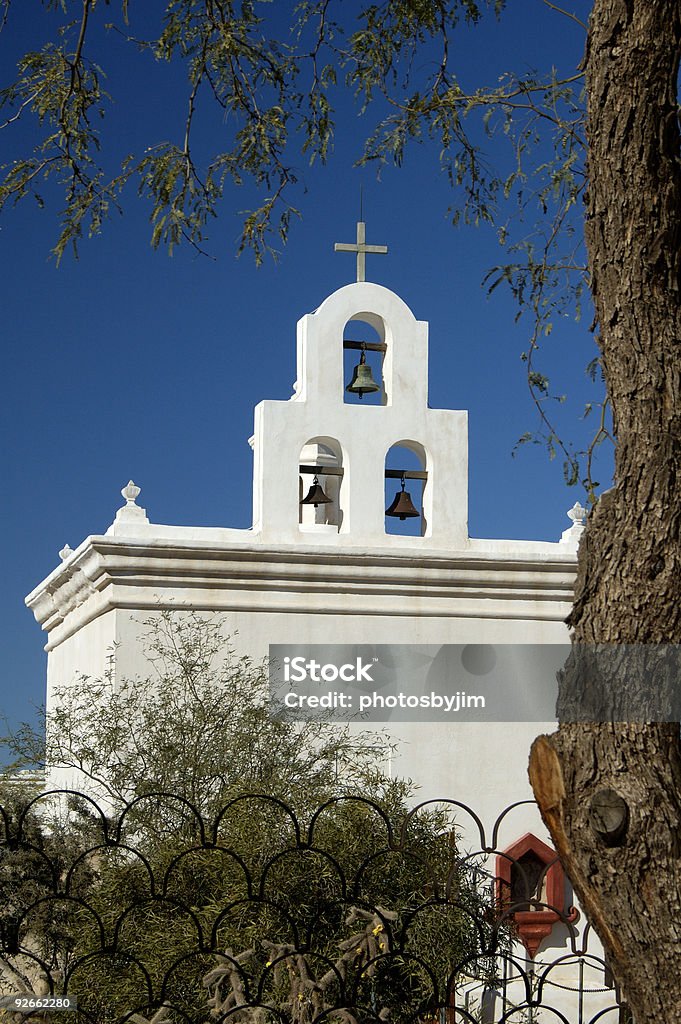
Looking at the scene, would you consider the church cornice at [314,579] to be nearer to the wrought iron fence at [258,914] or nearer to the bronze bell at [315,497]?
the bronze bell at [315,497]

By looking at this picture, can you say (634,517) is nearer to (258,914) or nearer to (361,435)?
(258,914)

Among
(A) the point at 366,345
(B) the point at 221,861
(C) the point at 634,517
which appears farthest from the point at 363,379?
(C) the point at 634,517

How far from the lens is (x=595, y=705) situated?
2.17 meters

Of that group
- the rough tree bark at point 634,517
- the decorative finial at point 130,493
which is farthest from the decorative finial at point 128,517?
the rough tree bark at point 634,517

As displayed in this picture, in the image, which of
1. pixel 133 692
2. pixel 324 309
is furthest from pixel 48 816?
pixel 324 309

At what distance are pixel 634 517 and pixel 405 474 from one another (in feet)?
20.4

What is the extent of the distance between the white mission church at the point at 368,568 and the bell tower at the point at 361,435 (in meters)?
0.01

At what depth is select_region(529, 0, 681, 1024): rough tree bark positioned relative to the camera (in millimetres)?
2113

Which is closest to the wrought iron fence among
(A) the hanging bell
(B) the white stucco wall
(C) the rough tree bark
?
(C) the rough tree bark

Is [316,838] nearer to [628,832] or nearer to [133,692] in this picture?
[133,692]

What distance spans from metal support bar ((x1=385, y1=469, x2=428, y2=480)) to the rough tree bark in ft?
19.6

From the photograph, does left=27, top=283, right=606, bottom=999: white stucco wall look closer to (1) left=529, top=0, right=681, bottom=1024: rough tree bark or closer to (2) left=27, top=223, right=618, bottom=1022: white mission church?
(2) left=27, top=223, right=618, bottom=1022: white mission church

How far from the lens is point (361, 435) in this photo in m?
8.17

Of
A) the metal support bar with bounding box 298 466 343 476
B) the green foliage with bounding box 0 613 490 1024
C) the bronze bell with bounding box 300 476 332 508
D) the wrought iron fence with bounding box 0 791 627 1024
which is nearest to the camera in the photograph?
the green foliage with bounding box 0 613 490 1024
